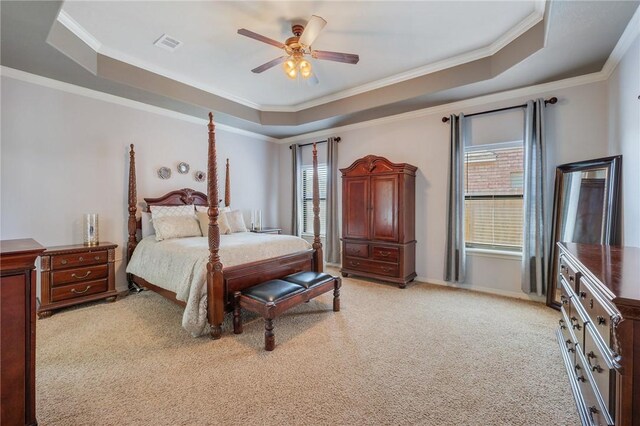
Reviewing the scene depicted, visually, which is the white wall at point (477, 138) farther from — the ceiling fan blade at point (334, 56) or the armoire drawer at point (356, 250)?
the ceiling fan blade at point (334, 56)

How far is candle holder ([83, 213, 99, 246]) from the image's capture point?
373 cm

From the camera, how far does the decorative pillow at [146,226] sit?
13.7ft

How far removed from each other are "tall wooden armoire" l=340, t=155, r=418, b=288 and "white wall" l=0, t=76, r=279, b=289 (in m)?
2.81

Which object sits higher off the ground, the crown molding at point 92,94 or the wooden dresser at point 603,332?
the crown molding at point 92,94

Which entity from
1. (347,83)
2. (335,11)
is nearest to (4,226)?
(335,11)

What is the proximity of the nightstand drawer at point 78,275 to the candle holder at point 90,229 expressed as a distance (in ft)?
1.14

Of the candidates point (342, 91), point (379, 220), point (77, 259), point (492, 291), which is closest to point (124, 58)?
point (77, 259)

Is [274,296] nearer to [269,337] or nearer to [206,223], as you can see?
[269,337]

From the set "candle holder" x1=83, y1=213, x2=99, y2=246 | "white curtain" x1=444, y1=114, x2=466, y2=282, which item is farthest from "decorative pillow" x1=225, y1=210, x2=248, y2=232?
"white curtain" x1=444, y1=114, x2=466, y2=282

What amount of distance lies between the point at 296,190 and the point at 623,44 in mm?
5065

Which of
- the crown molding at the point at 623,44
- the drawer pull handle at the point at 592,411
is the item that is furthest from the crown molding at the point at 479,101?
the drawer pull handle at the point at 592,411

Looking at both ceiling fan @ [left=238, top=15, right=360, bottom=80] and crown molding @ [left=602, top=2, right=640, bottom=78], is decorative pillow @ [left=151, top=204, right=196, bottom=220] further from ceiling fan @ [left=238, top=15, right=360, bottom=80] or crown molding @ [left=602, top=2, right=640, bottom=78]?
crown molding @ [left=602, top=2, right=640, bottom=78]

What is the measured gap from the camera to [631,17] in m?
2.32

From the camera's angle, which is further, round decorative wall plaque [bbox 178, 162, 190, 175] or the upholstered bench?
round decorative wall plaque [bbox 178, 162, 190, 175]
